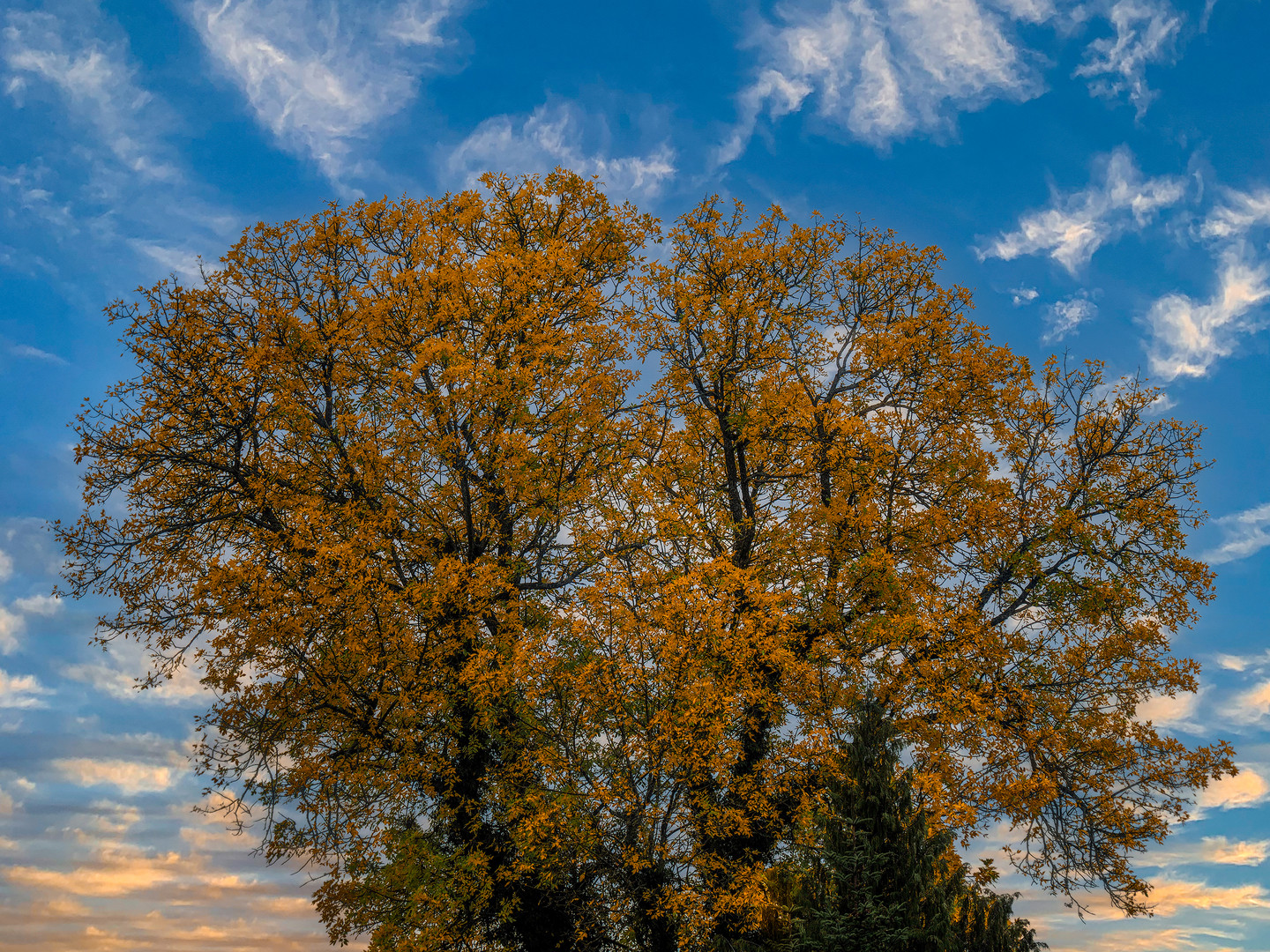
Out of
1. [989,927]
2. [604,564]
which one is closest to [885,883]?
[989,927]

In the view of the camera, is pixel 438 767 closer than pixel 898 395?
Yes

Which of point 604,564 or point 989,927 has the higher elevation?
point 604,564

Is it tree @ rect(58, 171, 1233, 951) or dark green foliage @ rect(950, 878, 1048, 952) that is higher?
tree @ rect(58, 171, 1233, 951)

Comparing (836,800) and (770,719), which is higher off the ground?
(770,719)

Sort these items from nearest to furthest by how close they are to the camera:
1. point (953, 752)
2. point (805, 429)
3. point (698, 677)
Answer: point (698, 677) → point (953, 752) → point (805, 429)

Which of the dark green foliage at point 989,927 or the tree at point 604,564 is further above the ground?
the tree at point 604,564

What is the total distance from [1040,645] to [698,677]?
29.5 feet

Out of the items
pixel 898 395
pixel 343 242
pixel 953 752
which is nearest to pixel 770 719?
pixel 953 752

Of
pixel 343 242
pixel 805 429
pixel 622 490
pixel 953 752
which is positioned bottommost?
pixel 953 752

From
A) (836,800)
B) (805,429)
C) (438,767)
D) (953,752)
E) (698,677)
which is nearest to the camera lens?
(836,800)

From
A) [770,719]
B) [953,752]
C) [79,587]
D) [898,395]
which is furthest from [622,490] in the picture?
[79,587]

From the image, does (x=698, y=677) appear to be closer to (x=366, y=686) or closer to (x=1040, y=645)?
(x=366, y=686)

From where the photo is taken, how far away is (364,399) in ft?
72.1

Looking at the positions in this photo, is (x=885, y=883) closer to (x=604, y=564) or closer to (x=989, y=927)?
(x=989, y=927)
